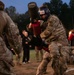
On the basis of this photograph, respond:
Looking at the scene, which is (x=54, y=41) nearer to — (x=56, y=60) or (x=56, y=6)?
(x=56, y=60)

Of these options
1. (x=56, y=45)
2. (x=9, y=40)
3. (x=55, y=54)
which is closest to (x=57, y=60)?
(x=55, y=54)

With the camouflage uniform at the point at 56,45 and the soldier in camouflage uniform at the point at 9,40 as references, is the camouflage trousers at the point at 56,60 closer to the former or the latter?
the camouflage uniform at the point at 56,45

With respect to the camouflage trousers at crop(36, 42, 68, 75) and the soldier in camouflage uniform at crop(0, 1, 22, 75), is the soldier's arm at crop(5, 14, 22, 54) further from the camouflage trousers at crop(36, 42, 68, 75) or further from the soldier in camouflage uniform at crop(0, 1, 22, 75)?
the camouflage trousers at crop(36, 42, 68, 75)

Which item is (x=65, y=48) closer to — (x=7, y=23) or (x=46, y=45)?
(x=46, y=45)

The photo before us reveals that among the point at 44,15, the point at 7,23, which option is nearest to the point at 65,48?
the point at 44,15

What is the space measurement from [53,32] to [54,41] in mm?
266

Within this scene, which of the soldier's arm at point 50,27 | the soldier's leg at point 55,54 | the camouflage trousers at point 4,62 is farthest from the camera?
the soldier's leg at point 55,54

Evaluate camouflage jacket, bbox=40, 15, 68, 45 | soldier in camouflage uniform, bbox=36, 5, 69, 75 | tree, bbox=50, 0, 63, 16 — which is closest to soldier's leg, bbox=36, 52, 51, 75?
soldier in camouflage uniform, bbox=36, 5, 69, 75

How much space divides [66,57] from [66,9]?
50287 millimetres

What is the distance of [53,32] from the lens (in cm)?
786

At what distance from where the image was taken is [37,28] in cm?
732

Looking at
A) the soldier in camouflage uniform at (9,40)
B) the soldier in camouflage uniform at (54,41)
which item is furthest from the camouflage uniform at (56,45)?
the soldier in camouflage uniform at (9,40)

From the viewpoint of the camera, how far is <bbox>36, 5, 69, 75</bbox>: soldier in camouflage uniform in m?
7.80

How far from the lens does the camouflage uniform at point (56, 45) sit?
25.6 feet
